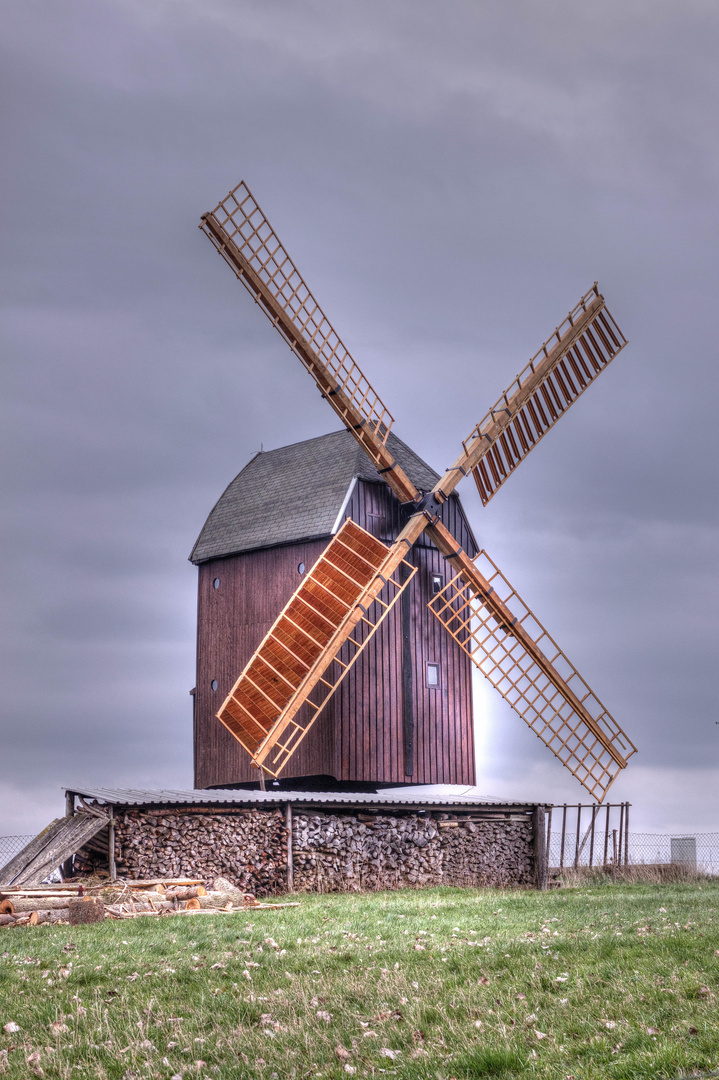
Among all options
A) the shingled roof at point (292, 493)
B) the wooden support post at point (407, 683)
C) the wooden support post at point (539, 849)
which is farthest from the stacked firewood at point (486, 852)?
the shingled roof at point (292, 493)

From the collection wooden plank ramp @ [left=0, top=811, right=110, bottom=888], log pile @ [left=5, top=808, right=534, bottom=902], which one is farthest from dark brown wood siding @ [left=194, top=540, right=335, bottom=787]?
wooden plank ramp @ [left=0, top=811, right=110, bottom=888]

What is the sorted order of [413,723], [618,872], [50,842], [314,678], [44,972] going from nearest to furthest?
Result: [44,972] < [50,842] < [314,678] < [413,723] < [618,872]

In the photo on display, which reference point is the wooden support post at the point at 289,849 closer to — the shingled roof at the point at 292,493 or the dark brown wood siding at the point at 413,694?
the dark brown wood siding at the point at 413,694

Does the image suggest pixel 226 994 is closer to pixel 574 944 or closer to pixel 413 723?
pixel 574 944

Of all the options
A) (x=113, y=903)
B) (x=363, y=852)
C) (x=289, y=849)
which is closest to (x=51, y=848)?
(x=113, y=903)

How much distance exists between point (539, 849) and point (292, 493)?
35.1 ft

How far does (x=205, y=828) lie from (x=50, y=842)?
2933 millimetres

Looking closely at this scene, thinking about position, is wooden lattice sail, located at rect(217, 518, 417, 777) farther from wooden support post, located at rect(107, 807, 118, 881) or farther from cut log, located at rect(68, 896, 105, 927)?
cut log, located at rect(68, 896, 105, 927)

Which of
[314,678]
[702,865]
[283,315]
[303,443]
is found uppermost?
[283,315]

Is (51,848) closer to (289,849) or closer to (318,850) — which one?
(289,849)

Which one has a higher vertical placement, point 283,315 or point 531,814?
point 283,315

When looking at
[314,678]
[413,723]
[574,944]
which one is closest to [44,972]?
[574,944]

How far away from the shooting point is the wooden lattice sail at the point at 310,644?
2062 centimetres

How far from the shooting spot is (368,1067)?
23.9ft
